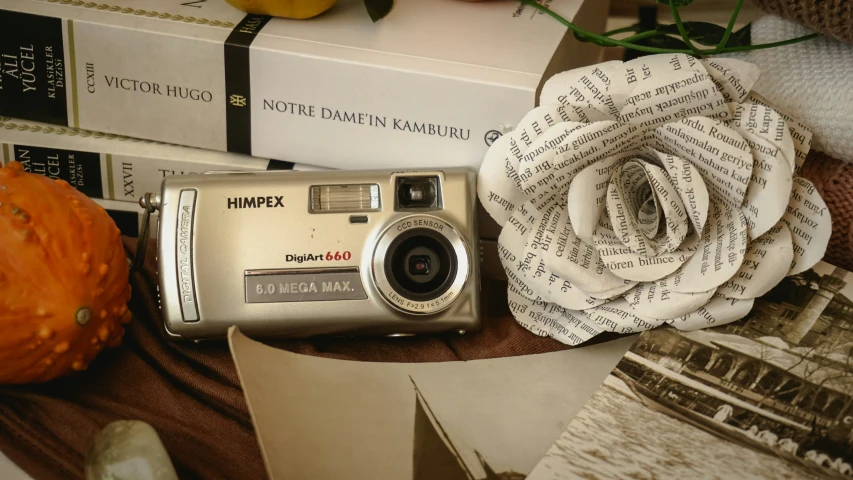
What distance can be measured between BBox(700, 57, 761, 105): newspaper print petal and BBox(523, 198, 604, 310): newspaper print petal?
108 millimetres

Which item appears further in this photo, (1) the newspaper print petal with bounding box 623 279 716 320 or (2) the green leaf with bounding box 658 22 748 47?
(2) the green leaf with bounding box 658 22 748 47

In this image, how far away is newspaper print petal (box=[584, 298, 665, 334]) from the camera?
1.43 feet

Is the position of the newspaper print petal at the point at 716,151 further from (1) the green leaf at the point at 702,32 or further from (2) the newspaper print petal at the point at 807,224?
(1) the green leaf at the point at 702,32

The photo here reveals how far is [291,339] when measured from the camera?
0.48 metres

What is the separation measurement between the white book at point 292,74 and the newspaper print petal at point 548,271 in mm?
66

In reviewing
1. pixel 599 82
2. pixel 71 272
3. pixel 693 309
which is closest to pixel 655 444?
pixel 693 309

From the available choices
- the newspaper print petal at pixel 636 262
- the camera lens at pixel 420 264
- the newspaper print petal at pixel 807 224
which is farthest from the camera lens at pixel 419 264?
the newspaper print petal at pixel 807 224

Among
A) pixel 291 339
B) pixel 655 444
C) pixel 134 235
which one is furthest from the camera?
pixel 134 235

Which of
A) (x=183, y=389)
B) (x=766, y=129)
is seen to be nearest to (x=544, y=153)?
(x=766, y=129)

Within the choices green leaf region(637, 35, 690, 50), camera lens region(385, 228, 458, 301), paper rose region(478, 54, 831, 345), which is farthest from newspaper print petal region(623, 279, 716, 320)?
green leaf region(637, 35, 690, 50)

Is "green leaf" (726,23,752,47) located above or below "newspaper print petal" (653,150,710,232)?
above

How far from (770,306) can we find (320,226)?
26 cm

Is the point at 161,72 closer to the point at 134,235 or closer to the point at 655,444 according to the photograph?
the point at 134,235

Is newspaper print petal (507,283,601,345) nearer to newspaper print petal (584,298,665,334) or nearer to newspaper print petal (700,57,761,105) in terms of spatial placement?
newspaper print petal (584,298,665,334)
